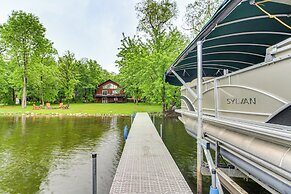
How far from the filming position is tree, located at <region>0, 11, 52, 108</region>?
2692cm

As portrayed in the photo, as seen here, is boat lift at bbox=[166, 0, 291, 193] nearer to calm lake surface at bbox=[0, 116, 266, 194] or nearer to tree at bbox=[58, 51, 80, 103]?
calm lake surface at bbox=[0, 116, 266, 194]

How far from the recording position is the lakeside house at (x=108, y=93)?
4625 centimetres

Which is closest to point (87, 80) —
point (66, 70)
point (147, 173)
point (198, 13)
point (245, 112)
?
point (66, 70)

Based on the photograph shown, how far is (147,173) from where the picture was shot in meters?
4.41

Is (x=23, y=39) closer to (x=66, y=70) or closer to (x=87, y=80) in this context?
(x=66, y=70)

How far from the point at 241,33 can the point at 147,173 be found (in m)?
3.15

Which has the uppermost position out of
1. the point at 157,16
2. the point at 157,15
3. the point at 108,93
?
the point at 157,15

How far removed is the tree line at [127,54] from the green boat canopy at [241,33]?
13.8 m

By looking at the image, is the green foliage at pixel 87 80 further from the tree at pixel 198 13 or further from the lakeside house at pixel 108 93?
the tree at pixel 198 13

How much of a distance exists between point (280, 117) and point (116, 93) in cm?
4441

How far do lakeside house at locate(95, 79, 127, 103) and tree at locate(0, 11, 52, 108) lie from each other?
61.7ft

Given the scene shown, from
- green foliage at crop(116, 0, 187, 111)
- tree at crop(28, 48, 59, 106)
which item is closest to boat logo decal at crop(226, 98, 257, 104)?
green foliage at crop(116, 0, 187, 111)

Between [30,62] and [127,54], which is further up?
[127,54]

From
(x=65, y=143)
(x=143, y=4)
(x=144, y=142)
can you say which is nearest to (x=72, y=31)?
(x=143, y=4)
